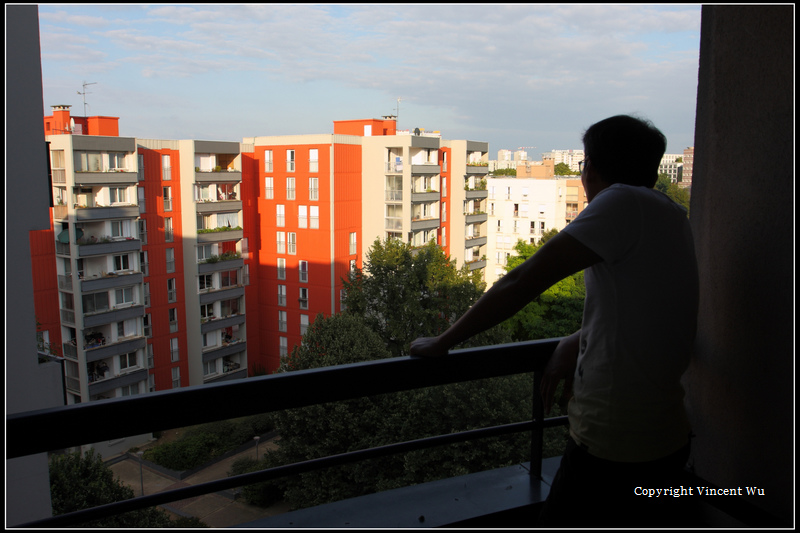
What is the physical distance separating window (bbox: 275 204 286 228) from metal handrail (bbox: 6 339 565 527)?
19.1 m

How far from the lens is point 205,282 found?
723 inches

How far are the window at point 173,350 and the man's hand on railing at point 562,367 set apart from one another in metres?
18.0

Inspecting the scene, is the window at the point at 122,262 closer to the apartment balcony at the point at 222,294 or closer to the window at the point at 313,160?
the apartment balcony at the point at 222,294

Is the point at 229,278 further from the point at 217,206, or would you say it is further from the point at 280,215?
the point at 280,215

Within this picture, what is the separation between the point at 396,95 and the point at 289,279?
7718 millimetres

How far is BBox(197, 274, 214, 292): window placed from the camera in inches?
709

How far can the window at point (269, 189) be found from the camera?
19734 millimetres

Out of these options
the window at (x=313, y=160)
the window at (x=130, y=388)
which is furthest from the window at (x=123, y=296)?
the window at (x=313, y=160)

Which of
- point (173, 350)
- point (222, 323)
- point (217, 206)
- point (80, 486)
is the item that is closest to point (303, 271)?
point (222, 323)

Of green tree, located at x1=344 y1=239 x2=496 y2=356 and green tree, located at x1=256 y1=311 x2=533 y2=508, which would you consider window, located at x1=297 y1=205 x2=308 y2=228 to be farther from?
green tree, located at x1=256 y1=311 x2=533 y2=508

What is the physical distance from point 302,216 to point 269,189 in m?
1.58

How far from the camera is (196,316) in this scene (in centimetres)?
1795

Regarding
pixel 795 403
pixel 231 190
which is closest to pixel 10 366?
pixel 795 403

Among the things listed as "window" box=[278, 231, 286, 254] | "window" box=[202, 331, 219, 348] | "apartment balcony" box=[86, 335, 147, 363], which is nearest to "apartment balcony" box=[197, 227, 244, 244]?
"window" box=[278, 231, 286, 254]
